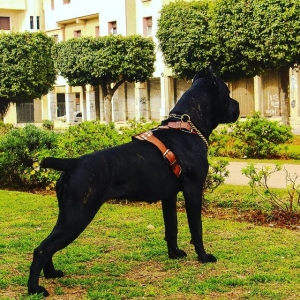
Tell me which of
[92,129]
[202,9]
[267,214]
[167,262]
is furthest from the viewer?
[202,9]

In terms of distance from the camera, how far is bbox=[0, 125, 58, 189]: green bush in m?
12.6

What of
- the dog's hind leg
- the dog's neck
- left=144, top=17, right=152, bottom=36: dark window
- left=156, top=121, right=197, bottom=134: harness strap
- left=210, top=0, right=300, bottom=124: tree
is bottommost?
the dog's hind leg

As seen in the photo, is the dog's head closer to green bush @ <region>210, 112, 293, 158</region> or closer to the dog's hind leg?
the dog's hind leg

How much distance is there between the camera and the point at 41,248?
18.0 ft

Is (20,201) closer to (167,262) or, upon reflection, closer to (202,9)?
(167,262)

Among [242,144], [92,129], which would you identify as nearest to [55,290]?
[92,129]

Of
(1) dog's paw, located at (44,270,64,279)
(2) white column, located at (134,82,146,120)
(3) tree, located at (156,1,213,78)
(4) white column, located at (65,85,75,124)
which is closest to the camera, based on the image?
(1) dog's paw, located at (44,270,64,279)

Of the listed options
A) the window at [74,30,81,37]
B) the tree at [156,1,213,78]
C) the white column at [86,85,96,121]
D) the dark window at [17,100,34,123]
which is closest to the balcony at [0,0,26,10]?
the window at [74,30,81,37]

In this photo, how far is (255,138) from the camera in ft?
57.4

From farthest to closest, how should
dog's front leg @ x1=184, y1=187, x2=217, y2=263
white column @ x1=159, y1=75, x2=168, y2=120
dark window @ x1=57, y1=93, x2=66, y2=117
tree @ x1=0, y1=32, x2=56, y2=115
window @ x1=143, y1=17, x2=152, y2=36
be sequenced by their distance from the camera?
1. dark window @ x1=57, y1=93, x2=66, y2=117
2. window @ x1=143, y1=17, x2=152, y2=36
3. white column @ x1=159, y1=75, x2=168, y2=120
4. tree @ x1=0, y1=32, x2=56, y2=115
5. dog's front leg @ x1=184, y1=187, x2=217, y2=263

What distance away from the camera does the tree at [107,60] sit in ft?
131

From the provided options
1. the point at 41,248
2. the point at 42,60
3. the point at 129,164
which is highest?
the point at 42,60

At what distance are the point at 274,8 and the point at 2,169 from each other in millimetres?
19315

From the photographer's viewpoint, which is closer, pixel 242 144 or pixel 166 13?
pixel 242 144
